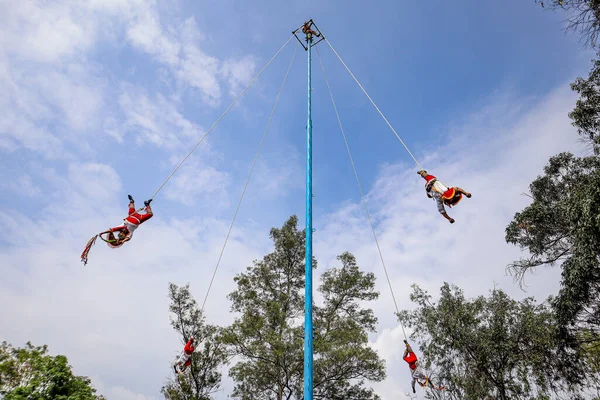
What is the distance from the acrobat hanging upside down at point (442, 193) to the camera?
445 cm

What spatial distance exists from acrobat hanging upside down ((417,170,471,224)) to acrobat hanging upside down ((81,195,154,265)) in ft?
16.2

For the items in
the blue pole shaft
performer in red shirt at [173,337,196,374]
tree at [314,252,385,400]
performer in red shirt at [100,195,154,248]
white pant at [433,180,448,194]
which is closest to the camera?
the blue pole shaft

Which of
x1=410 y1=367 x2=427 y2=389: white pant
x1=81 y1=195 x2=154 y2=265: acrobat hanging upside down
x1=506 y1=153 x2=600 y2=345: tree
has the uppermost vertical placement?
x1=506 y1=153 x2=600 y2=345: tree

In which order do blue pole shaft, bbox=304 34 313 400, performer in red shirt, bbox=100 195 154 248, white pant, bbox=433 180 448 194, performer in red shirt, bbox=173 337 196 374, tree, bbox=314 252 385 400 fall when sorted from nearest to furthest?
1. blue pole shaft, bbox=304 34 313 400
2. white pant, bbox=433 180 448 194
3. performer in red shirt, bbox=100 195 154 248
4. performer in red shirt, bbox=173 337 196 374
5. tree, bbox=314 252 385 400

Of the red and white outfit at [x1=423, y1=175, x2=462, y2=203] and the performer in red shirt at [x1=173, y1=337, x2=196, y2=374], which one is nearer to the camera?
the red and white outfit at [x1=423, y1=175, x2=462, y2=203]

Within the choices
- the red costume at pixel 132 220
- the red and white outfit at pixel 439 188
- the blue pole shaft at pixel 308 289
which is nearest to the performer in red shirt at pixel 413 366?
the blue pole shaft at pixel 308 289

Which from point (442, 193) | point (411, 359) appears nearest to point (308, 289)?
point (442, 193)

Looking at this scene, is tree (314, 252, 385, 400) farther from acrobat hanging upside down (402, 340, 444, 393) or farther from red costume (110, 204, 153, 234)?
red costume (110, 204, 153, 234)

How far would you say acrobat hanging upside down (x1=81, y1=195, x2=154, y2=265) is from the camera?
5055mm

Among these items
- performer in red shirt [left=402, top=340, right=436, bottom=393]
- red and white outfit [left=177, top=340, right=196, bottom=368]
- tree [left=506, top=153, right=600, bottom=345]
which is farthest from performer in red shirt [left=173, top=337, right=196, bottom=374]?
tree [left=506, top=153, right=600, bottom=345]

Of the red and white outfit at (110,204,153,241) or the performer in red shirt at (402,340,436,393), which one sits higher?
the red and white outfit at (110,204,153,241)

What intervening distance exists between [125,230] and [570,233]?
45.1 feet

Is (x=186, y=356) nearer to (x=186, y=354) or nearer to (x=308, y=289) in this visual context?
(x=186, y=354)

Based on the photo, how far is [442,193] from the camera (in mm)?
4664
